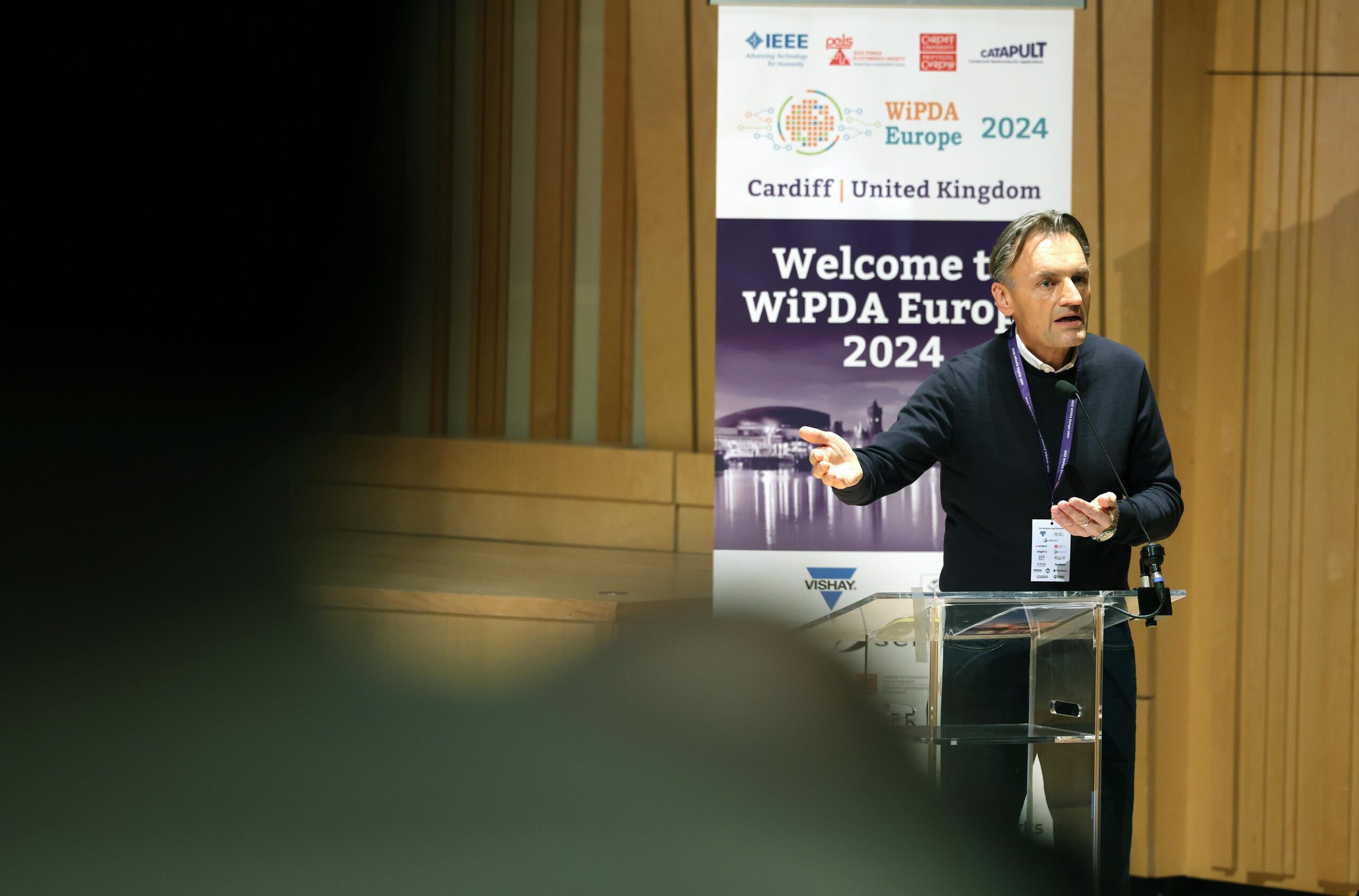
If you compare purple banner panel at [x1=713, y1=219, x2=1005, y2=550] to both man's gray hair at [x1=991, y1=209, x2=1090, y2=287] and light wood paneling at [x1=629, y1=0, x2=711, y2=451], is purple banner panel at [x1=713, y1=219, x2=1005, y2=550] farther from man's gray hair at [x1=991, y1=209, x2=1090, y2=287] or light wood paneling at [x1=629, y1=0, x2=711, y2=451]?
man's gray hair at [x1=991, y1=209, x2=1090, y2=287]

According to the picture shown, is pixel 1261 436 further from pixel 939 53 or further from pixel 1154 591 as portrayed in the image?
pixel 1154 591

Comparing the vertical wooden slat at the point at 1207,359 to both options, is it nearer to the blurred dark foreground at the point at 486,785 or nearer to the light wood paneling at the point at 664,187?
the light wood paneling at the point at 664,187

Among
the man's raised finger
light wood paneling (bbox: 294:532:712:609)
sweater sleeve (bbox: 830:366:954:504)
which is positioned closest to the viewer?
the man's raised finger

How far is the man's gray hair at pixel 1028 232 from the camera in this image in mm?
1943

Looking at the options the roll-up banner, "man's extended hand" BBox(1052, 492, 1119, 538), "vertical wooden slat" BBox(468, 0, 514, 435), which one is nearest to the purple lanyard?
"man's extended hand" BBox(1052, 492, 1119, 538)

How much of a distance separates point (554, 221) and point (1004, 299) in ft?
7.93

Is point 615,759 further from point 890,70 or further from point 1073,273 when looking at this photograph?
point 890,70

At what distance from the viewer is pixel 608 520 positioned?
394 cm

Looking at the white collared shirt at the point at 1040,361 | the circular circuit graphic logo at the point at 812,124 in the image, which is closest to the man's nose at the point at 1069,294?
the white collared shirt at the point at 1040,361

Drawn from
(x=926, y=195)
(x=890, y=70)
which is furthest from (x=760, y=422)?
(x=890, y=70)

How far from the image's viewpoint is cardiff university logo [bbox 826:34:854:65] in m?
2.77

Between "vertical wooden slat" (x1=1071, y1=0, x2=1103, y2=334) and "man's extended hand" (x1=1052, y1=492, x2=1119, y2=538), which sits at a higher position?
"vertical wooden slat" (x1=1071, y1=0, x2=1103, y2=334)

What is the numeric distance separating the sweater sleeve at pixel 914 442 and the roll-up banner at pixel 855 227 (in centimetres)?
83

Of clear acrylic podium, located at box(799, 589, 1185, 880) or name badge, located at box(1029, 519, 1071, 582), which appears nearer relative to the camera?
clear acrylic podium, located at box(799, 589, 1185, 880)
